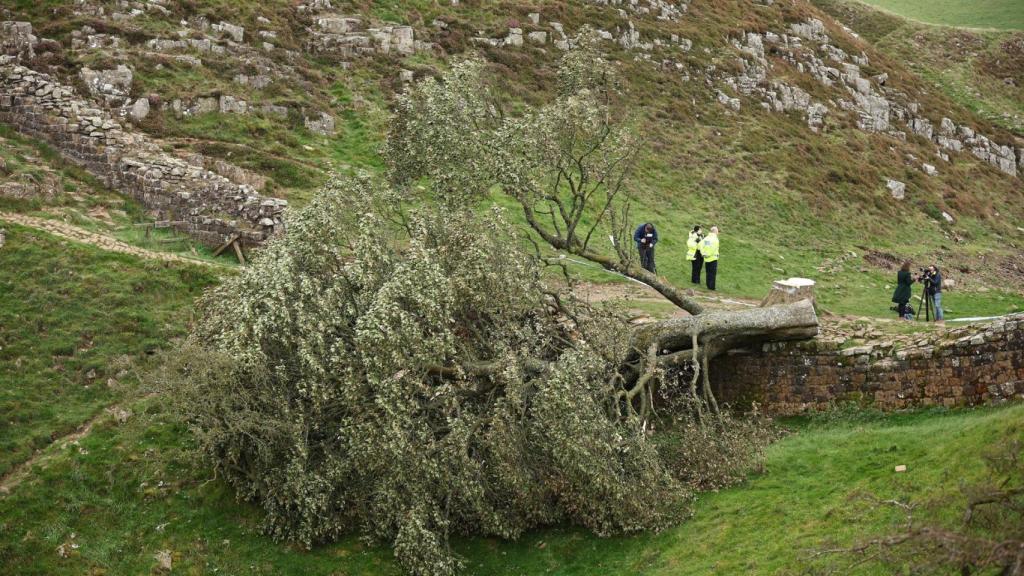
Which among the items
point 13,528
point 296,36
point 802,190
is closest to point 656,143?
point 802,190

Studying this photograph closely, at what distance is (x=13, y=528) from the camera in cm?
2147

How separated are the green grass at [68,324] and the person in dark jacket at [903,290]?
2507 centimetres

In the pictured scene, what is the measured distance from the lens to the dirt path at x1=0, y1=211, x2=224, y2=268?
101ft

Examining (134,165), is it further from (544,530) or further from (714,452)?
(714,452)

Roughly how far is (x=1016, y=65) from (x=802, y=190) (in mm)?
46773

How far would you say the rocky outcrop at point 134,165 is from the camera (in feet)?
110

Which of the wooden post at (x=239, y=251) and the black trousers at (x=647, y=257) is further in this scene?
the black trousers at (x=647, y=257)

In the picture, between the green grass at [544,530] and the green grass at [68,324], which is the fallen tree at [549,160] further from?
the green grass at [68,324]

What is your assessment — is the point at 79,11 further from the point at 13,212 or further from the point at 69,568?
the point at 69,568

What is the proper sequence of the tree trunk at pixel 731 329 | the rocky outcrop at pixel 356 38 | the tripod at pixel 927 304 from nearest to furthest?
the tree trunk at pixel 731 329
the tripod at pixel 927 304
the rocky outcrop at pixel 356 38

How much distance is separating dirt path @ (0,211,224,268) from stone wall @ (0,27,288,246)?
2.27 metres

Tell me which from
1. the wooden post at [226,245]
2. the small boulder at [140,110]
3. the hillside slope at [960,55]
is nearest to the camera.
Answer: the wooden post at [226,245]

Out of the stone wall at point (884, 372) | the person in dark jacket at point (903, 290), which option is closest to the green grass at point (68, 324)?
the stone wall at point (884, 372)

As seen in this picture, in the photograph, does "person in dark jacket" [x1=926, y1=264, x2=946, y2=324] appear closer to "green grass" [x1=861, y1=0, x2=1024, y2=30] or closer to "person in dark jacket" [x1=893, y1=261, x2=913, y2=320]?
"person in dark jacket" [x1=893, y1=261, x2=913, y2=320]
